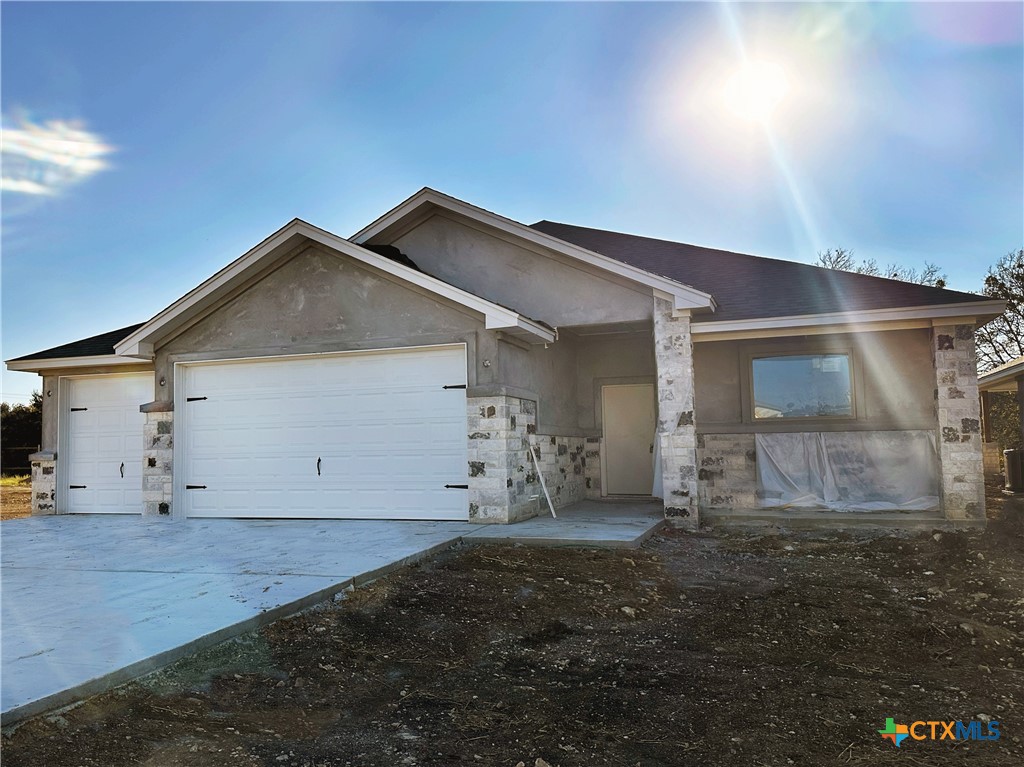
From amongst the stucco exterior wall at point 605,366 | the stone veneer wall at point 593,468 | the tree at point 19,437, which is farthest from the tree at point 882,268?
the tree at point 19,437

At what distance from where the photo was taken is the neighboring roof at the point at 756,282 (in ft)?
32.4

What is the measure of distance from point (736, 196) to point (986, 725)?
14.3 metres

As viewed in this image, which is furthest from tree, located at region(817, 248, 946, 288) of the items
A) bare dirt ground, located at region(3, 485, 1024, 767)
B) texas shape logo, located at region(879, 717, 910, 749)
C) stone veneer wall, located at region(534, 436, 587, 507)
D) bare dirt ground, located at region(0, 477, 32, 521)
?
texas shape logo, located at region(879, 717, 910, 749)

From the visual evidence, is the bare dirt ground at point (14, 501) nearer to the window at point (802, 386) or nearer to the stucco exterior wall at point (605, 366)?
the stucco exterior wall at point (605, 366)

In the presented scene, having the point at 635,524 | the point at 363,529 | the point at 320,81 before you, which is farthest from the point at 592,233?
the point at 363,529

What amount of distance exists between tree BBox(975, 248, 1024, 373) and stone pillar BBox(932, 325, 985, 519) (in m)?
19.5

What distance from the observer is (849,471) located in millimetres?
10609

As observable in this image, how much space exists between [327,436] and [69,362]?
548cm

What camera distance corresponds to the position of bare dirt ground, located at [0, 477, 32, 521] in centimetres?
1448

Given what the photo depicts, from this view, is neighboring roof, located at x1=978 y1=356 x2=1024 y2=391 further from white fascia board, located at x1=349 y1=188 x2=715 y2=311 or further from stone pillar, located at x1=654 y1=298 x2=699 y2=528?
stone pillar, located at x1=654 y1=298 x2=699 y2=528

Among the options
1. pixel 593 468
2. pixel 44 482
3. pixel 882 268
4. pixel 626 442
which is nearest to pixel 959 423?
pixel 626 442

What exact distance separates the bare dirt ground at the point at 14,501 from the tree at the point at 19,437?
1.71m

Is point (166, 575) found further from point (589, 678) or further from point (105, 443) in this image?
point (105, 443)

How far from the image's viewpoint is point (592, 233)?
1506 cm
